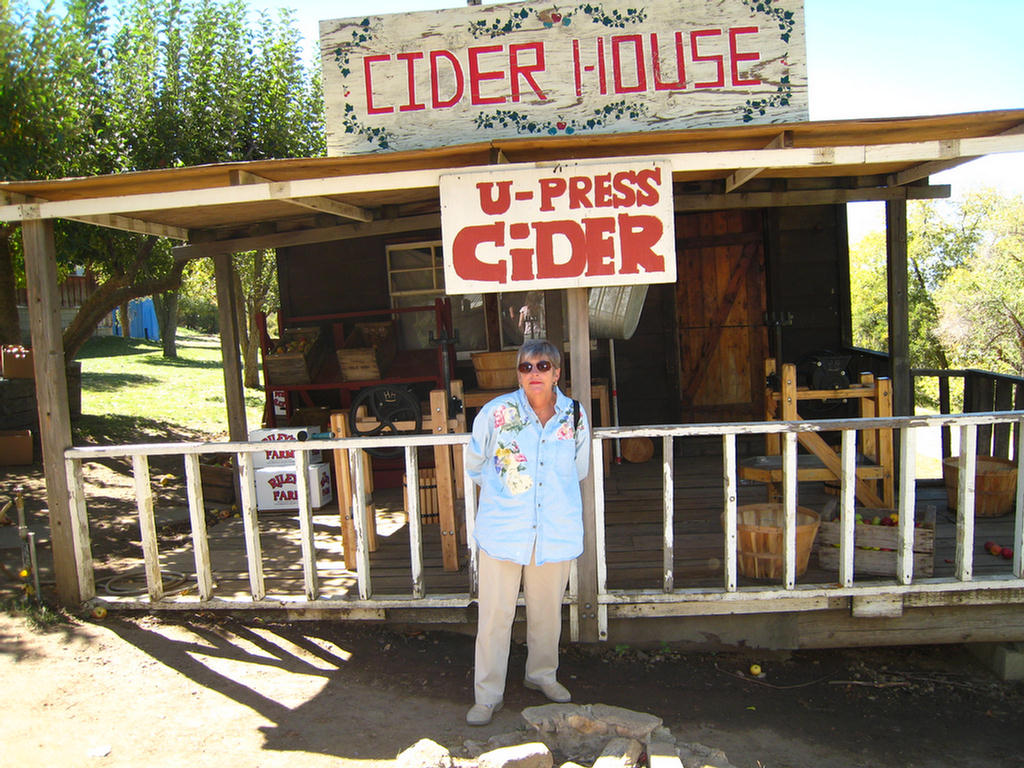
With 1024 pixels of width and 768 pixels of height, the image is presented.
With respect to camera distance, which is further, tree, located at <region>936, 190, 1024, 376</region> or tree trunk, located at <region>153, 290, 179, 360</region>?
tree, located at <region>936, 190, 1024, 376</region>

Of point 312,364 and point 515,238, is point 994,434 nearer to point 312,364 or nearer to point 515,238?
point 515,238

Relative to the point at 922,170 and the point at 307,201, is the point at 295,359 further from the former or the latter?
the point at 922,170

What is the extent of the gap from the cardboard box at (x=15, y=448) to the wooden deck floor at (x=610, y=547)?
3.49 metres

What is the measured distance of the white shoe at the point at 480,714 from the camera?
3.84 metres

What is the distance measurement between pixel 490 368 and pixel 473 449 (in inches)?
128

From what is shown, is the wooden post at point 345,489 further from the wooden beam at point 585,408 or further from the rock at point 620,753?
the rock at point 620,753

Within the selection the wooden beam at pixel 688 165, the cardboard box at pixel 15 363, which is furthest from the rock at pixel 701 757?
the cardboard box at pixel 15 363

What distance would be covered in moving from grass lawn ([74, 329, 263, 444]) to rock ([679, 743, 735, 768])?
11.0 metres

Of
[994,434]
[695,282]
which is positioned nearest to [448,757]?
[994,434]

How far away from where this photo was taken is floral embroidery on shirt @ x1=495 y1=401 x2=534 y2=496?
12.1 ft

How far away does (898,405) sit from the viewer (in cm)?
672

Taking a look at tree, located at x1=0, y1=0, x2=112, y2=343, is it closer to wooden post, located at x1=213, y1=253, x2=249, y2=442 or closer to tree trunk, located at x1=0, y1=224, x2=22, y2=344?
tree trunk, located at x1=0, y1=224, x2=22, y2=344

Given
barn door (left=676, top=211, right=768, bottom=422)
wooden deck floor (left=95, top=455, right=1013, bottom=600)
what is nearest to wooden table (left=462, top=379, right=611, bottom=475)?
wooden deck floor (left=95, top=455, right=1013, bottom=600)

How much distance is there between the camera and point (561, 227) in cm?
436
